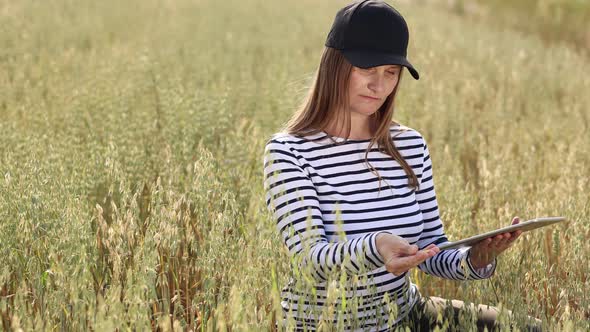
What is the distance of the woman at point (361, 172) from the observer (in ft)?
6.07

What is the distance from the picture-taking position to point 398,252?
1617 mm

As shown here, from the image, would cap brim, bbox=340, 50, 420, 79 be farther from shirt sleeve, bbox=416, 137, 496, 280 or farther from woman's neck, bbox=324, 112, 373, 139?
shirt sleeve, bbox=416, 137, 496, 280

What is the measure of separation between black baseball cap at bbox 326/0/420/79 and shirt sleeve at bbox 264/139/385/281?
28cm

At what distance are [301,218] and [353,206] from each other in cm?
16

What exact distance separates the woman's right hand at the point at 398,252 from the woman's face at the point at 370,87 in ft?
1.42

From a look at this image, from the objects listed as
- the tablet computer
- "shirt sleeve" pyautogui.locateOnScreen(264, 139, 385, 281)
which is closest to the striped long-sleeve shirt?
"shirt sleeve" pyautogui.locateOnScreen(264, 139, 385, 281)

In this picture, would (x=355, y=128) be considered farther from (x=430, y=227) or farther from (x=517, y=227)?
(x=517, y=227)

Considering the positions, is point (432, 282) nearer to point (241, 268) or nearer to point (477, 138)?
point (241, 268)

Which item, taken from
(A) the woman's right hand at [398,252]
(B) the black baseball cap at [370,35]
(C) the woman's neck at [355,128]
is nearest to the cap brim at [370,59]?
(B) the black baseball cap at [370,35]

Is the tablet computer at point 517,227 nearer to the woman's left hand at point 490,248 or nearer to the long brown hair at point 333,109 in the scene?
the woman's left hand at point 490,248

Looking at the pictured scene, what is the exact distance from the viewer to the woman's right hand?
1580 mm

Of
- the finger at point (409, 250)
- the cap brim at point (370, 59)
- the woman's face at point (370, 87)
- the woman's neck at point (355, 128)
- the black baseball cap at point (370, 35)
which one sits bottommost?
the finger at point (409, 250)

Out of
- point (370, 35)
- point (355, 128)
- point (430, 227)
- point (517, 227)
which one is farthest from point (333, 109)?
point (517, 227)

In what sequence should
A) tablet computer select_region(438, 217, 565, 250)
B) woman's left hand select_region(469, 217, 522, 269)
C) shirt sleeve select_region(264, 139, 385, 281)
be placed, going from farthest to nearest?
woman's left hand select_region(469, 217, 522, 269)
shirt sleeve select_region(264, 139, 385, 281)
tablet computer select_region(438, 217, 565, 250)
